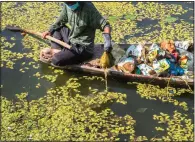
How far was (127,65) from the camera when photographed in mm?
6395

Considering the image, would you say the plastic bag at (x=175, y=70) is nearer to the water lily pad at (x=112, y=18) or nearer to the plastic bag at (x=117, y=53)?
the plastic bag at (x=117, y=53)

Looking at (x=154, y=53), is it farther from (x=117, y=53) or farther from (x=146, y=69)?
(x=117, y=53)

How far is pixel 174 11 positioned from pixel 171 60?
9.29 ft

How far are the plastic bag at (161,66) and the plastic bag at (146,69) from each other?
0.07 meters

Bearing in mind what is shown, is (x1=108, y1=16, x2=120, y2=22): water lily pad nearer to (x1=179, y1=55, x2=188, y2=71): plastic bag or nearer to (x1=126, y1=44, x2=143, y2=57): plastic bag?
(x1=126, y1=44, x2=143, y2=57): plastic bag

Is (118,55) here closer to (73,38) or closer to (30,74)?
(73,38)

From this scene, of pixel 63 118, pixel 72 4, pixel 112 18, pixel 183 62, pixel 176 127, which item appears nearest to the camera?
pixel 176 127

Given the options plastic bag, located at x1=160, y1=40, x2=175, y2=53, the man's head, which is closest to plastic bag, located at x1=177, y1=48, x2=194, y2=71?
plastic bag, located at x1=160, y1=40, x2=175, y2=53

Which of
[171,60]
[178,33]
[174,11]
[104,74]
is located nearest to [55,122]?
[104,74]

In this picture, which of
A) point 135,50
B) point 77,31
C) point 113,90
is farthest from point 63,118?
→ point 135,50

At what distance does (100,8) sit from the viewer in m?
8.98

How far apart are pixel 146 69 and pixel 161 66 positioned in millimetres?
261

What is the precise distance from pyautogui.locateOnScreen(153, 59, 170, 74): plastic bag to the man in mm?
846

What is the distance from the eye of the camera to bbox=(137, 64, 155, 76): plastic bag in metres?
6.35
